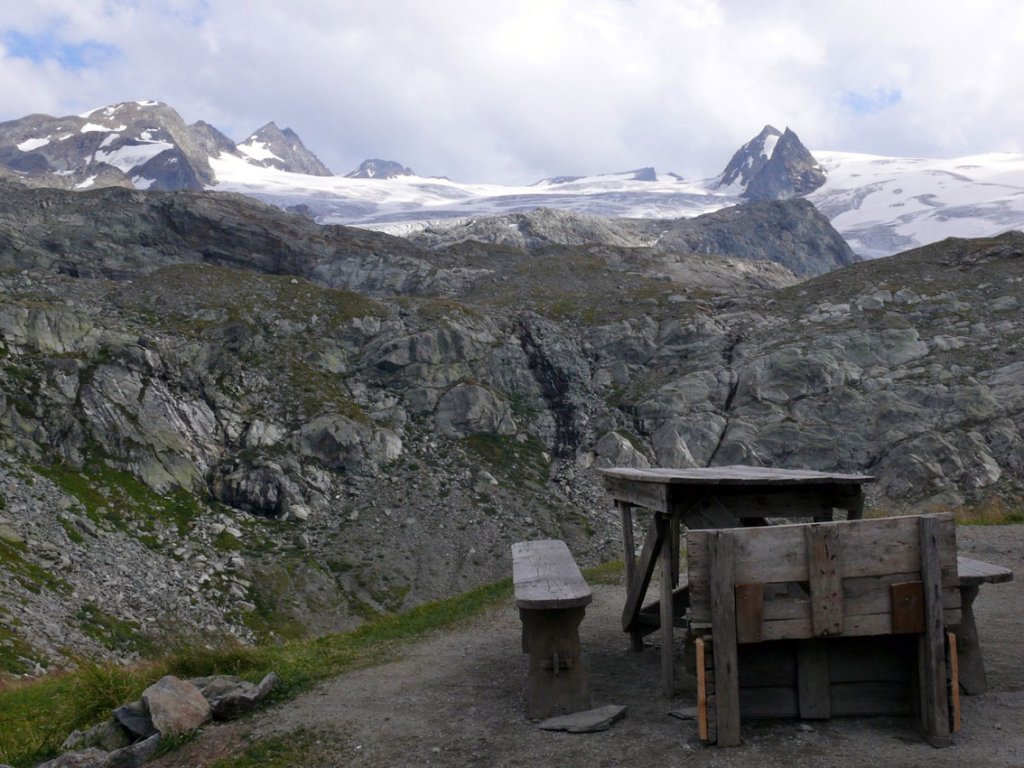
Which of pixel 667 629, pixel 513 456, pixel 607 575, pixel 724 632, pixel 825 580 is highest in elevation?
pixel 825 580

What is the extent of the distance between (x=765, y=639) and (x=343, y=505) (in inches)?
1470

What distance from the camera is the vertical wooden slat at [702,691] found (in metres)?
8.07

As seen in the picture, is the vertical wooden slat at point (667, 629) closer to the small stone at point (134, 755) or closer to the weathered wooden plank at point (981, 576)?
the weathered wooden plank at point (981, 576)

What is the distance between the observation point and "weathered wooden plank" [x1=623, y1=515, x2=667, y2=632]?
10.9 m

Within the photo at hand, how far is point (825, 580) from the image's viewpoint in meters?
8.14

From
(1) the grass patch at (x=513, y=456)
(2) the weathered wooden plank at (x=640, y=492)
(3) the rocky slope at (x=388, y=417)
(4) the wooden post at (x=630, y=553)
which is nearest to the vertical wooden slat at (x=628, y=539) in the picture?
Result: (4) the wooden post at (x=630, y=553)

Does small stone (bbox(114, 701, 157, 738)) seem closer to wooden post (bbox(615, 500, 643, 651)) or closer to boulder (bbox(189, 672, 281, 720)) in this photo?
boulder (bbox(189, 672, 281, 720))

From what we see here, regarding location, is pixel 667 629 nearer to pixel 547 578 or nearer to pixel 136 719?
pixel 547 578

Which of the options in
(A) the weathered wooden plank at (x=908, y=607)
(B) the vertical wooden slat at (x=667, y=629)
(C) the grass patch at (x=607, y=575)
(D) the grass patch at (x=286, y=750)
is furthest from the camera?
(C) the grass patch at (x=607, y=575)

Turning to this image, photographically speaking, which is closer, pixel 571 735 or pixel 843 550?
pixel 843 550

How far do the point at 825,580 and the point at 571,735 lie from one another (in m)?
3.32

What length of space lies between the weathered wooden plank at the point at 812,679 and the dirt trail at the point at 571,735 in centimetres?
17

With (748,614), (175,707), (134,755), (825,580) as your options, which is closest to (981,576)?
(825,580)

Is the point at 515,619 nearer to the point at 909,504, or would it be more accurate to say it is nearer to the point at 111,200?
the point at 909,504
